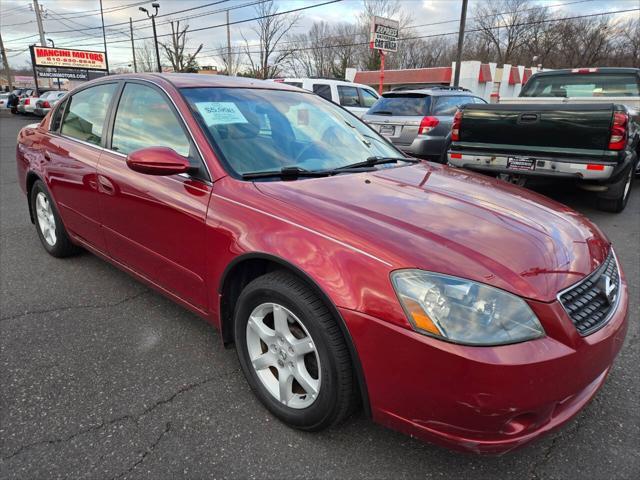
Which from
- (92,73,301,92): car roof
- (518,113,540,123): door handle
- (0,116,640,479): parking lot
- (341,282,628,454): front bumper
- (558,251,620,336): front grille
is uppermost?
(92,73,301,92): car roof

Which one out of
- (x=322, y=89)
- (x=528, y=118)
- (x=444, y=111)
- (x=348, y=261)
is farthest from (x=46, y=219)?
(x=322, y=89)

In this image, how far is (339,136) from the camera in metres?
2.96

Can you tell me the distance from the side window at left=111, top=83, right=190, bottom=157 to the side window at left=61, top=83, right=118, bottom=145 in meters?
0.23

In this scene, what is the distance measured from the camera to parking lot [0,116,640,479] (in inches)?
73.5

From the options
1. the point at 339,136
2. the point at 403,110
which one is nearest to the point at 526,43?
the point at 403,110

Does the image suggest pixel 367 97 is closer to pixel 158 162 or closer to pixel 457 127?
pixel 457 127

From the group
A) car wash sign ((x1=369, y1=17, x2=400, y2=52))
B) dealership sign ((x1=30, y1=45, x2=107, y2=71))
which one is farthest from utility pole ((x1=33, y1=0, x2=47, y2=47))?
car wash sign ((x1=369, y1=17, x2=400, y2=52))

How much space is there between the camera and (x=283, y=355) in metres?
2.04

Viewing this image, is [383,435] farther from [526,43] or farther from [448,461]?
[526,43]

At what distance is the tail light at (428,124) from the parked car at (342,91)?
120 inches

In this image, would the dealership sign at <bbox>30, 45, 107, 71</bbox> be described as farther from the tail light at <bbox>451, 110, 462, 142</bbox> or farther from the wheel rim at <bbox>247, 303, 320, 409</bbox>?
the wheel rim at <bbox>247, 303, 320, 409</bbox>

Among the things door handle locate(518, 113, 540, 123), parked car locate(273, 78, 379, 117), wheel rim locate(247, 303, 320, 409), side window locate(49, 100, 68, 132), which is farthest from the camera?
parked car locate(273, 78, 379, 117)

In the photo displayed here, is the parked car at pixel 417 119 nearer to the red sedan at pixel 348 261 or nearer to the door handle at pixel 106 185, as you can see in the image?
the red sedan at pixel 348 261

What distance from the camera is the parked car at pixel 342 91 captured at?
1058cm
